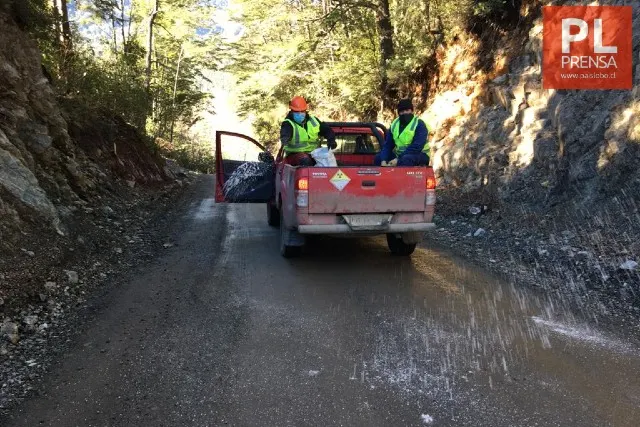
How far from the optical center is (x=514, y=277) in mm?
5852

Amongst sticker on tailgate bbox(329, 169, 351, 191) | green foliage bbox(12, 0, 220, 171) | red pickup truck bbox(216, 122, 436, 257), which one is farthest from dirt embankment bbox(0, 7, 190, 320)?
sticker on tailgate bbox(329, 169, 351, 191)

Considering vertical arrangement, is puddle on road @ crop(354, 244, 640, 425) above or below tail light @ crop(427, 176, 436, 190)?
below

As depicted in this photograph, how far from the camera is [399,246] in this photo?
6.82m

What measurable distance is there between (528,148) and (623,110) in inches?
76.3

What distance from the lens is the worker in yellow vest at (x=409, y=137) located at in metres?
6.68

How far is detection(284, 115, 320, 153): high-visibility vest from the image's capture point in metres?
7.34

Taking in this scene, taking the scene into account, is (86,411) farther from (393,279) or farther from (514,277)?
(514,277)

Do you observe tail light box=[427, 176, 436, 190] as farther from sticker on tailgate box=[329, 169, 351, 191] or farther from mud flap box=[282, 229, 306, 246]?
mud flap box=[282, 229, 306, 246]

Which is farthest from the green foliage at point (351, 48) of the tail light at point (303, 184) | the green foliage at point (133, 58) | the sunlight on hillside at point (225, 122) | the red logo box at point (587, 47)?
the tail light at point (303, 184)

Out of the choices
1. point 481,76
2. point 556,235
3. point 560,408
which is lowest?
point 560,408

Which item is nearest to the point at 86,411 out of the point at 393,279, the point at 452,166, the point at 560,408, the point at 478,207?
the point at 560,408

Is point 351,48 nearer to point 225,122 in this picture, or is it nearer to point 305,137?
point 305,137

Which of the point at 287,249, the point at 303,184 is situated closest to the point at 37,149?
the point at 287,249

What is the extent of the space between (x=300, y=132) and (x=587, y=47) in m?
6.21
